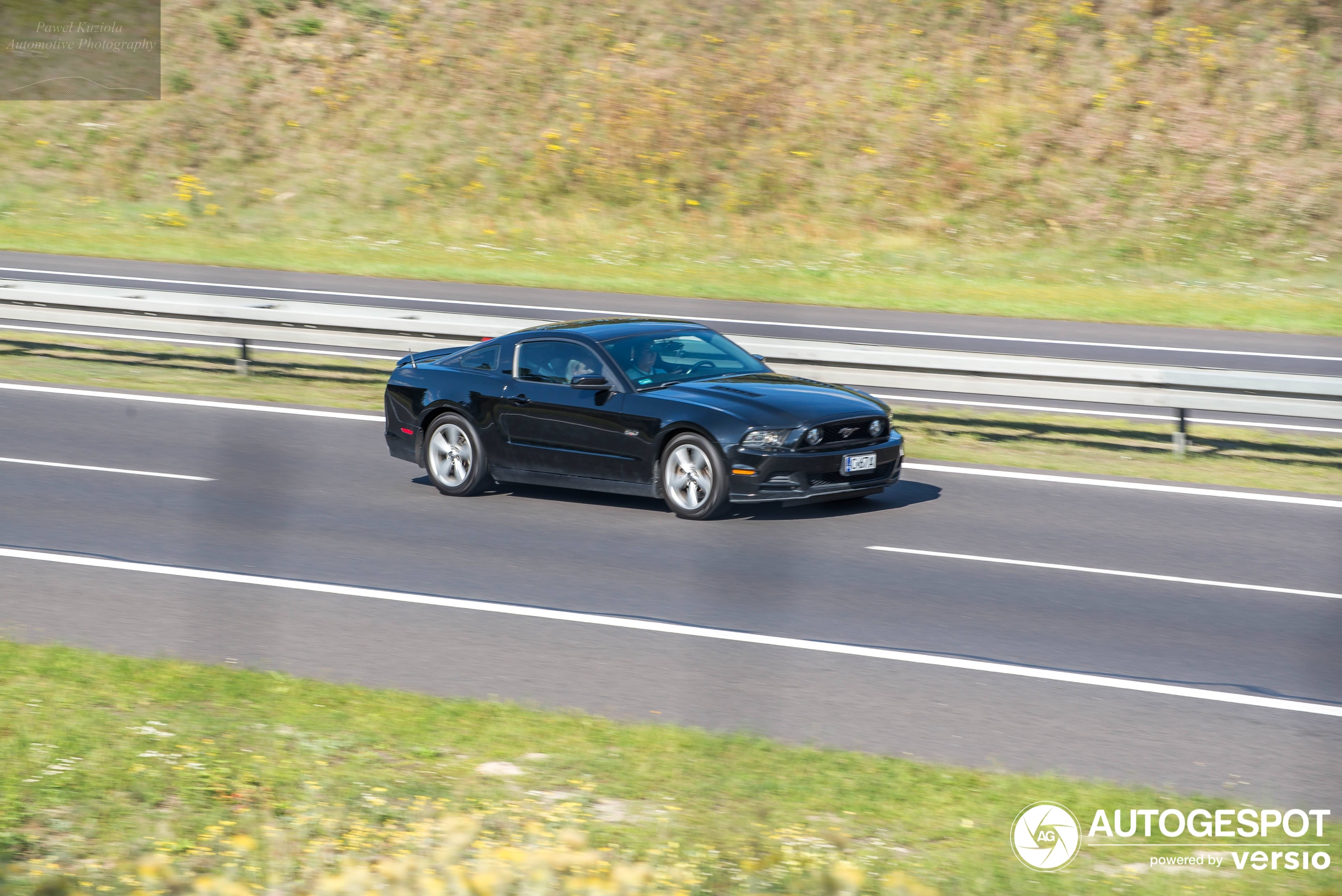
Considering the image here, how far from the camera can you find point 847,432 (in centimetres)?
1159

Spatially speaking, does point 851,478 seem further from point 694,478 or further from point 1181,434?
point 1181,434

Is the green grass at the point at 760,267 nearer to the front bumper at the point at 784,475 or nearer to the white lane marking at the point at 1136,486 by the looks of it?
the white lane marking at the point at 1136,486

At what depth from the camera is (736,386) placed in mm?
11977

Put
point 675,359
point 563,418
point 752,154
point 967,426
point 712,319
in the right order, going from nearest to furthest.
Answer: point 563,418 < point 675,359 < point 967,426 < point 712,319 < point 752,154

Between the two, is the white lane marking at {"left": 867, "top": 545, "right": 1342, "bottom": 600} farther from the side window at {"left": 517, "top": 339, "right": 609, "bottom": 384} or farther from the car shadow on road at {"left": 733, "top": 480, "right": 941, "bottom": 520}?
the side window at {"left": 517, "top": 339, "right": 609, "bottom": 384}

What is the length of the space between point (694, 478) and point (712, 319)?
1192 cm

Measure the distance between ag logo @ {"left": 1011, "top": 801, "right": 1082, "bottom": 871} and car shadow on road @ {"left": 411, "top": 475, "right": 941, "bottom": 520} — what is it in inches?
242

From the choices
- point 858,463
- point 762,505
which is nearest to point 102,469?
point 762,505

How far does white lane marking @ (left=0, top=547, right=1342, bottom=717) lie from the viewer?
7.38 m

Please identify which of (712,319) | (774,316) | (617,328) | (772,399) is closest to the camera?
(772,399)

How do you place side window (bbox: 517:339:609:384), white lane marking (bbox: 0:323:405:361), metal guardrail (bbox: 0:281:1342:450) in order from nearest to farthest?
1. side window (bbox: 517:339:609:384)
2. metal guardrail (bbox: 0:281:1342:450)
3. white lane marking (bbox: 0:323:405:361)

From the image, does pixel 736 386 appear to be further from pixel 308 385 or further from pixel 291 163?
pixel 291 163

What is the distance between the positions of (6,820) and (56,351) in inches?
606

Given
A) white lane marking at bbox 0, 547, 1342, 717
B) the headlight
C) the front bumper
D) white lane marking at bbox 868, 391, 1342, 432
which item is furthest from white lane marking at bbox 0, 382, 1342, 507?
white lane marking at bbox 0, 547, 1342, 717
